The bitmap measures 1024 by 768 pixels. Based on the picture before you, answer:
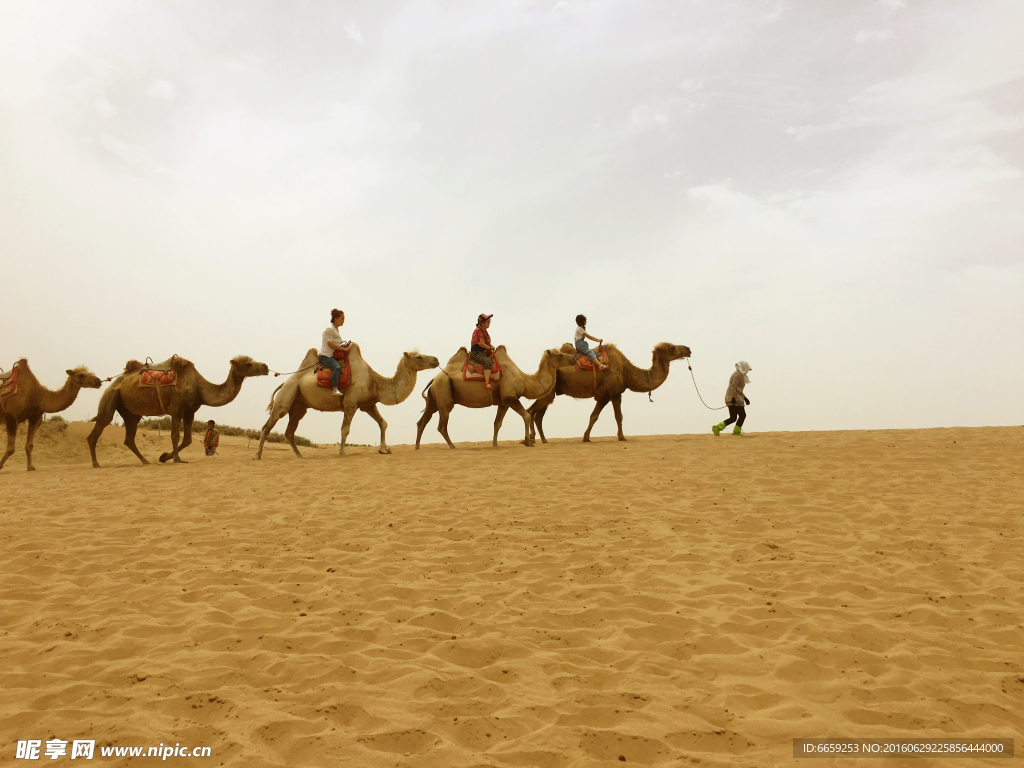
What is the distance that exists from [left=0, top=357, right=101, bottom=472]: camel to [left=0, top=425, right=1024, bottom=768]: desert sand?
5.51m

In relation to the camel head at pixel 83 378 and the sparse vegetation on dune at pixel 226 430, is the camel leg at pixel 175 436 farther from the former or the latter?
the sparse vegetation on dune at pixel 226 430

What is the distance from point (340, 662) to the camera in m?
4.57

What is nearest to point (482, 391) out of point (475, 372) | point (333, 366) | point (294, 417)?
point (475, 372)

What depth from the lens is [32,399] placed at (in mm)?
15172

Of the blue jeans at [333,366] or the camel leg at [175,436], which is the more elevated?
the blue jeans at [333,366]

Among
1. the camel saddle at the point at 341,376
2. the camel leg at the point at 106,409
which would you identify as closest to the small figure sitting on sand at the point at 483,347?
the camel saddle at the point at 341,376

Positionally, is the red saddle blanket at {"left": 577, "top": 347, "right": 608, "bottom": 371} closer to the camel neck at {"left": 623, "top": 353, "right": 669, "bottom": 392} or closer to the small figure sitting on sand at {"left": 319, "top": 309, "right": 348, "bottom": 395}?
the camel neck at {"left": 623, "top": 353, "right": 669, "bottom": 392}

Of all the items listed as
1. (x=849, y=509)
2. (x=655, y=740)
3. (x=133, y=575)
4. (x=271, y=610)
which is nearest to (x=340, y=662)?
(x=271, y=610)

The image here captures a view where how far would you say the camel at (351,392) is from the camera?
15.4 m

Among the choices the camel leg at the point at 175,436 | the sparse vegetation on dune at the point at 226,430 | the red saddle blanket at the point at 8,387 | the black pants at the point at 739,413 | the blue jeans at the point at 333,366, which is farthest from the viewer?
the sparse vegetation on dune at the point at 226,430

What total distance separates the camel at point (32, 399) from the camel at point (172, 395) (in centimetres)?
70

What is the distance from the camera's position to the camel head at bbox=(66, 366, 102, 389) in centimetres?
1571

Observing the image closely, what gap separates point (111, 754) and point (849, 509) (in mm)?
8411

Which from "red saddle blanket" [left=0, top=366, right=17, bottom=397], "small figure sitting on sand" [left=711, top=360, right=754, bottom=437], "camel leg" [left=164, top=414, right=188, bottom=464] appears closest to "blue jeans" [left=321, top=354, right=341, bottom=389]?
"camel leg" [left=164, top=414, right=188, bottom=464]
